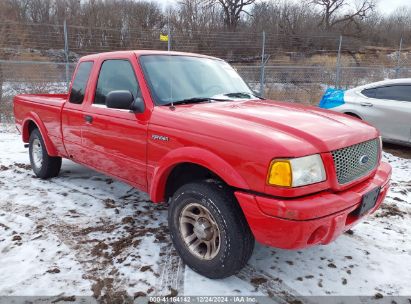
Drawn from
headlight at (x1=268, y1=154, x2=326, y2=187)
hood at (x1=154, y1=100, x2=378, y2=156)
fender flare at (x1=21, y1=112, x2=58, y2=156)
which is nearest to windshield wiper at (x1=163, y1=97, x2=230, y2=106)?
hood at (x1=154, y1=100, x2=378, y2=156)

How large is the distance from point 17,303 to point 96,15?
17.2 m

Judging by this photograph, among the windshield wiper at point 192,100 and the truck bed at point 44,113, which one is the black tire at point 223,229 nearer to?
the windshield wiper at point 192,100

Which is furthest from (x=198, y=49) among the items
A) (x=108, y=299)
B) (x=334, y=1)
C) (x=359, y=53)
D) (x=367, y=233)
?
(x=334, y=1)

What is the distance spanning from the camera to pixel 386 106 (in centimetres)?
708

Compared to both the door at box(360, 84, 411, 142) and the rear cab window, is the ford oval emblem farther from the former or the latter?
the door at box(360, 84, 411, 142)

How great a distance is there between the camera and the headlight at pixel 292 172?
2408 mm

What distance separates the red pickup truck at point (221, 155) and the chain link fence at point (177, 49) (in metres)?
7.87

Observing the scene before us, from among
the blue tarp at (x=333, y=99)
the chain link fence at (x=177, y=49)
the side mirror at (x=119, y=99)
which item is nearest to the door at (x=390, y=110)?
the blue tarp at (x=333, y=99)

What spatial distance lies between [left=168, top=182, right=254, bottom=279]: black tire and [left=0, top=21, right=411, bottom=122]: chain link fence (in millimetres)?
9215

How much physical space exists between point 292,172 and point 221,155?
0.53m

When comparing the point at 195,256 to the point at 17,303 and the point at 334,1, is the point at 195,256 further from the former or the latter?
the point at 334,1

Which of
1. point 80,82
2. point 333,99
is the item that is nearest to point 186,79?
point 80,82

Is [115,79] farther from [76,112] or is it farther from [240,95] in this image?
[240,95]

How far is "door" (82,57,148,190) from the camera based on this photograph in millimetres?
3432
